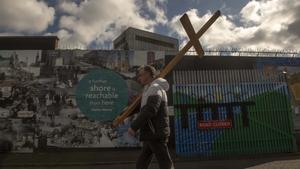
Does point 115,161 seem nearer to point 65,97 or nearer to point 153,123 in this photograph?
point 65,97

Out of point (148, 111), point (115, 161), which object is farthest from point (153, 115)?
point (115, 161)

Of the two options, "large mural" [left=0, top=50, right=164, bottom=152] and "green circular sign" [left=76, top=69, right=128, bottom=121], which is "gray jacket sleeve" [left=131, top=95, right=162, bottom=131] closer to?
"large mural" [left=0, top=50, right=164, bottom=152]

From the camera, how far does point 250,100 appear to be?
39.5 ft

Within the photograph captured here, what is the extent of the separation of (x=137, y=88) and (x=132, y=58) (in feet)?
4.78

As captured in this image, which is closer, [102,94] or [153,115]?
Result: [153,115]

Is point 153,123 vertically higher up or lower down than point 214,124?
higher up

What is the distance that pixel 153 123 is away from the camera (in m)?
3.68

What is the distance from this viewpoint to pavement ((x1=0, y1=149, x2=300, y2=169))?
29.2 ft

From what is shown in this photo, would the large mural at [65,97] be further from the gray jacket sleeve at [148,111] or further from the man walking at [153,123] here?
the gray jacket sleeve at [148,111]

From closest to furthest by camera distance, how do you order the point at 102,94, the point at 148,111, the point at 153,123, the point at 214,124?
1. the point at 148,111
2. the point at 153,123
3. the point at 214,124
4. the point at 102,94

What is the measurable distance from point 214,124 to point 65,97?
6555 millimetres

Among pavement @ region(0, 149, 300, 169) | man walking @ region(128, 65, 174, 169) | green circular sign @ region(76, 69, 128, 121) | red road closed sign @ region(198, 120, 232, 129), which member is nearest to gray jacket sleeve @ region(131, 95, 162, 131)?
man walking @ region(128, 65, 174, 169)

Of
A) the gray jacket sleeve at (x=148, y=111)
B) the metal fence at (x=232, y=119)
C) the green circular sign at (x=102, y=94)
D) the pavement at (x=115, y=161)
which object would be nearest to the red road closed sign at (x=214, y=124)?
the metal fence at (x=232, y=119)

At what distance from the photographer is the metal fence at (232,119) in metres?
11.6
